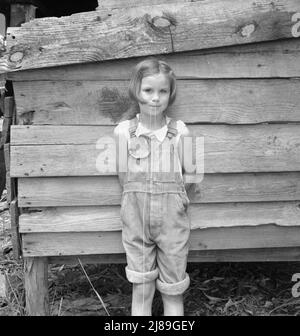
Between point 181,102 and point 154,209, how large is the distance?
629mm

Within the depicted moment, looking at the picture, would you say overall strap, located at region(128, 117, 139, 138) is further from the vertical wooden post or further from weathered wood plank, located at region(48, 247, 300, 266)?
the vertical wooden post

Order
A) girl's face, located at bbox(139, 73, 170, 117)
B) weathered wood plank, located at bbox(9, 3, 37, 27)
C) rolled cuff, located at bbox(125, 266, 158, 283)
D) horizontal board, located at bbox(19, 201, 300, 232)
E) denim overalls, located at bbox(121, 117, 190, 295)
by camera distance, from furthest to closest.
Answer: weathered wood plank, located at bbox(9, 3, 37, 27)
horizontal board, located at bbox(19, 201, 300, 232)
rolled cuff, located at bbox(125, 266, 158, 283)
denim overalls, located at bbox(121, 117, 190, 295)
girl's face, located at bbox(139, 73, 170, 117)

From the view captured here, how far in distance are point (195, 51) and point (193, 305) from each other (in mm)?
1846

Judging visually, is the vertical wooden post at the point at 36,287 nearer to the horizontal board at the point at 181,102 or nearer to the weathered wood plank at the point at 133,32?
the horizontal board at the point at 181,102

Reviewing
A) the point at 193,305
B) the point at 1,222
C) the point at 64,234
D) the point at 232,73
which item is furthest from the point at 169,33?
the point at 1,222

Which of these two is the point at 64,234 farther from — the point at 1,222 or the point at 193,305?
the point at 1,222

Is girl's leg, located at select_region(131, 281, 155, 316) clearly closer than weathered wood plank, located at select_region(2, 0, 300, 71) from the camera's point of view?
No

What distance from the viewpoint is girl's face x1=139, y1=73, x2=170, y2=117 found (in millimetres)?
2441

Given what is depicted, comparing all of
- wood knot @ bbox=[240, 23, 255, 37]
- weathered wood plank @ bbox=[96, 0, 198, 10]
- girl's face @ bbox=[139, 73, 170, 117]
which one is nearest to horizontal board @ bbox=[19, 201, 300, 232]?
girl's face @ bbox=[139, 73, 170, 117]

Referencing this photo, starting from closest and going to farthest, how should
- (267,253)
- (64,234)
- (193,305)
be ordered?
(64,234) < (267,253) < (193,305)

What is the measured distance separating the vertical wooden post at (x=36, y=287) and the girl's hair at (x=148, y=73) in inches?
48.0

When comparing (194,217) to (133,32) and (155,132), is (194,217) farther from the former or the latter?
(133,32)

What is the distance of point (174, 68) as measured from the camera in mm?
2627

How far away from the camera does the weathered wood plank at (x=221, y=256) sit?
9.70ft
